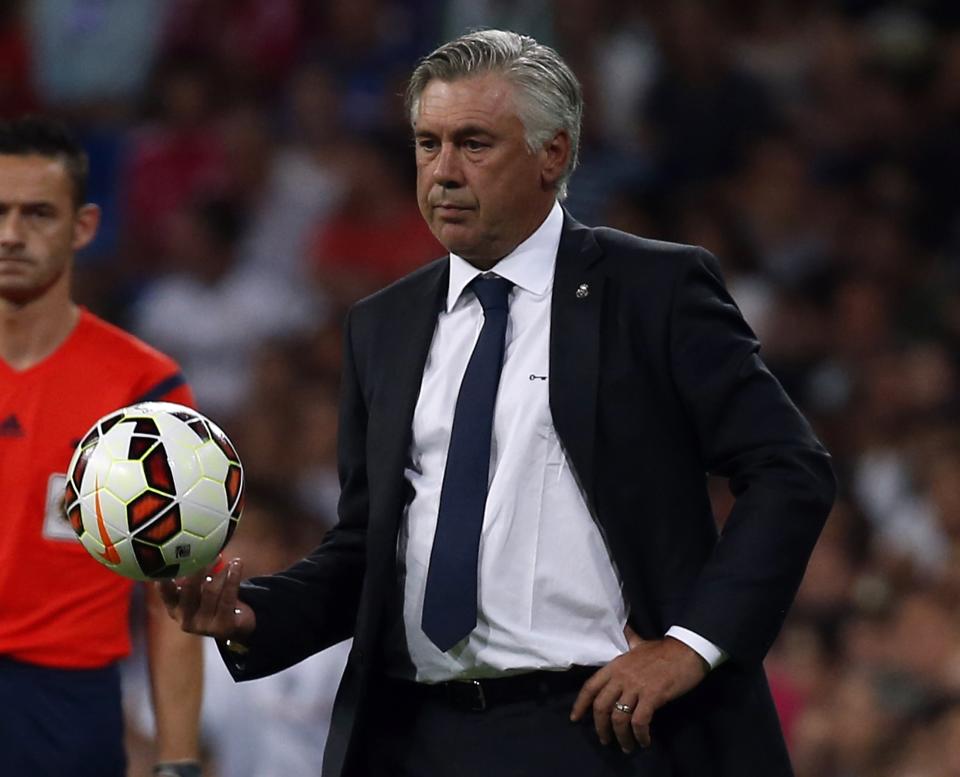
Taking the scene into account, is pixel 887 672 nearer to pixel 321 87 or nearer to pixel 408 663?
pixel 408 663

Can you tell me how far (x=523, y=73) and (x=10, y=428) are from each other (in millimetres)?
1375

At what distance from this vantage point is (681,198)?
8742mm

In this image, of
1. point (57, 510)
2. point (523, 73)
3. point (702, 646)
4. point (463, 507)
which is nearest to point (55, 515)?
point (57, 510)

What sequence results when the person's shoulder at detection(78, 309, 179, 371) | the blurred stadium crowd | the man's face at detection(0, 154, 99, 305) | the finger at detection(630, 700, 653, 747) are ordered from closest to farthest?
the finger at detection(630, 700, 653, 747) < the man's face at detection(0, 154, 99, 305) < the person's shoulder at detection(78, 309, 179, 371) < the blurred stadium crowd

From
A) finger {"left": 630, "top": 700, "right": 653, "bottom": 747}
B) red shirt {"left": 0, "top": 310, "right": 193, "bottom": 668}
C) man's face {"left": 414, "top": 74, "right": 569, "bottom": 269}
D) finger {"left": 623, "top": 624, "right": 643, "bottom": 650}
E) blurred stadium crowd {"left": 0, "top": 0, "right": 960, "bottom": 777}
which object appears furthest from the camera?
blurred stadium crowd {"left": 0, "top": 0, "right": 960, "bottom": 777}

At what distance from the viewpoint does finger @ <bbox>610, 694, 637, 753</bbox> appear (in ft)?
10.4

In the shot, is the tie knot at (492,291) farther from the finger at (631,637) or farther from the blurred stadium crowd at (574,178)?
the blurred stadium crowd at (574,178)

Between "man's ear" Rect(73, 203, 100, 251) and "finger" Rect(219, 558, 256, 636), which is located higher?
"man's ear" Rect(73, 203, 100, 251)

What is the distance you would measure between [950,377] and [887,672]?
1.67 m

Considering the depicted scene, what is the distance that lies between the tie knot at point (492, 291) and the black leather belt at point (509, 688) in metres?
0.67

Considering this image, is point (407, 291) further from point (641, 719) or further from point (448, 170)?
point (641, 719)

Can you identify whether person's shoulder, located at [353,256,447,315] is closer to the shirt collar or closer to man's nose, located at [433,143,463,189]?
the shirt collar

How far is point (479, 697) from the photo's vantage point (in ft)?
11.2

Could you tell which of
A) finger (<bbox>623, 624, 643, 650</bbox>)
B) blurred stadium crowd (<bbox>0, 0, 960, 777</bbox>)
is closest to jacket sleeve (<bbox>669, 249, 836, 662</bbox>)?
finger (<bbox>623, 624, 643, 650</bbox>)
